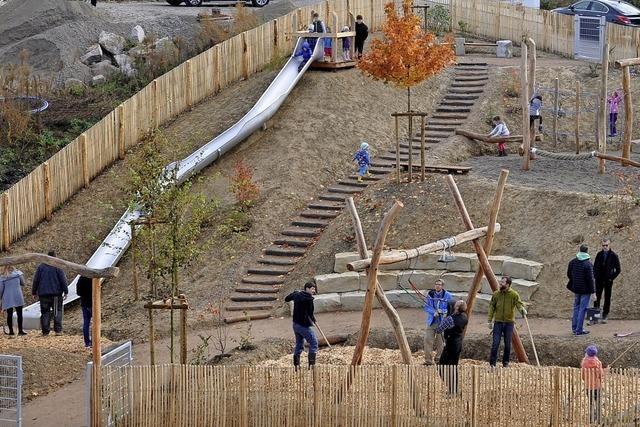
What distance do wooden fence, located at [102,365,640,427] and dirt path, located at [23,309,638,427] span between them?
1.76 metres

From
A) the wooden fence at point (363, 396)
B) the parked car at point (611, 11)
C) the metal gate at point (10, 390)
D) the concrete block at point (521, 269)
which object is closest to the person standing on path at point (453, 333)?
the wooden fence at point (363, 396)

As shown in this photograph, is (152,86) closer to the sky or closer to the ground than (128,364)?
closer to the sky

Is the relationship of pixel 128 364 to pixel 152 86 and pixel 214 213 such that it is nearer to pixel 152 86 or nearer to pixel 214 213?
pixel 214 213

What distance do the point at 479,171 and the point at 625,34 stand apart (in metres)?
10.2

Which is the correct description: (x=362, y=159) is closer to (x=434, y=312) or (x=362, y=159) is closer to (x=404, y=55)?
(x=404, y=55)

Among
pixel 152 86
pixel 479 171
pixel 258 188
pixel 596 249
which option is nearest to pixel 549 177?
pixel 479 171

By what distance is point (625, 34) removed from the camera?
39031 mm

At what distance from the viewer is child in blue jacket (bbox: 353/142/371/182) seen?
31.0m

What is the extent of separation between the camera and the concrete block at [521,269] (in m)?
26.1

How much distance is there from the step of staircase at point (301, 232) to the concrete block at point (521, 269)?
15.5 ft

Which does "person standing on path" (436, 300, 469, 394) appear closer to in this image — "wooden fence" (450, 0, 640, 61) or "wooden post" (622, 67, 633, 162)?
"wooden post" (622, 67, 633, 162)

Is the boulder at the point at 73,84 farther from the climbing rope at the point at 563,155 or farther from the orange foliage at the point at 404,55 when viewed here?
the climbing rope at the point at 563,155

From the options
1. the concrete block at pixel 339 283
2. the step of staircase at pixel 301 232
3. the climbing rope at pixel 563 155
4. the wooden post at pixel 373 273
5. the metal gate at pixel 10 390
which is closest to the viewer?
the metal gate at pixel 10 390

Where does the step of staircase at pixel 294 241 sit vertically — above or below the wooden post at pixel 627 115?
below
